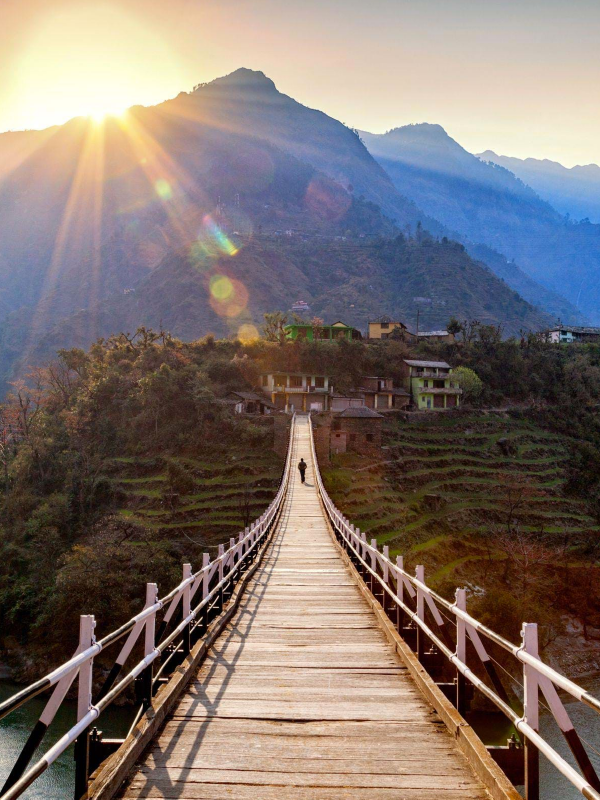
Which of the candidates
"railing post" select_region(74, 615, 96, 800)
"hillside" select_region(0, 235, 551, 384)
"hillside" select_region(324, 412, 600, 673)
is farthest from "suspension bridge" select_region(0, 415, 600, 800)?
"hillside" select_region(0, 235, 551, 384)

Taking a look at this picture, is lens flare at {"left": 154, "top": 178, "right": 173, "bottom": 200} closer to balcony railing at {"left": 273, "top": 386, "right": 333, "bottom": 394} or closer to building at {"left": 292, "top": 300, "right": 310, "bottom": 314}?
building at {"left": 292, "top": 300, "right": 310, "bottom": 314}

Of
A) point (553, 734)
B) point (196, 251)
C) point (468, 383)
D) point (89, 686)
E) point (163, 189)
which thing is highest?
point (163, 189)

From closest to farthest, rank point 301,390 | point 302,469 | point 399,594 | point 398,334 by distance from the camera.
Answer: point 399,594, point 302,469, point 301,390, point 398,334

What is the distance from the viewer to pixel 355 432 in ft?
130

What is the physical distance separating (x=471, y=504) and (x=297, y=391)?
14.9 metres

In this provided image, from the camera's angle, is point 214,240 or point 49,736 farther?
point 214,240

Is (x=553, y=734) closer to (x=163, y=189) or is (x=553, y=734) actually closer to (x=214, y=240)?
(x=214, y=240)

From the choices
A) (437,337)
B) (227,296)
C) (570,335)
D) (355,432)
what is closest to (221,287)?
(227,296)

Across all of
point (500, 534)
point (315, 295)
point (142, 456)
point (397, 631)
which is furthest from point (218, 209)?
point (397, 631)

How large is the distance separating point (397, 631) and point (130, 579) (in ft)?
73.1

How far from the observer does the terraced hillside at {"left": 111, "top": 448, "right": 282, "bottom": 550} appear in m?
32.0

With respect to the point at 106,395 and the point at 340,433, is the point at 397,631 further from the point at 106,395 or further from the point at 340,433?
the point at 106,395

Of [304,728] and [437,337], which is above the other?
[437,337]

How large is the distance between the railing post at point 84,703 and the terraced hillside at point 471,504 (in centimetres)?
2686
